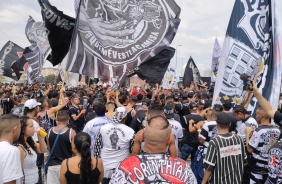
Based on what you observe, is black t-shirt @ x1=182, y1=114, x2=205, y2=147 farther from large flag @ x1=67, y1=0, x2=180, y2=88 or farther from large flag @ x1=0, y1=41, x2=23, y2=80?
large flag @ x1=0, y1=41, x2=23, y2=80

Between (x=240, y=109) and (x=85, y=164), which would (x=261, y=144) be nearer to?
(x=240, y=109)

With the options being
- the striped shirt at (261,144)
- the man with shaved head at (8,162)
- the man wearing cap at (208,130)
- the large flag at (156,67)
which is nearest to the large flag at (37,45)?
the large flag at (156,67)

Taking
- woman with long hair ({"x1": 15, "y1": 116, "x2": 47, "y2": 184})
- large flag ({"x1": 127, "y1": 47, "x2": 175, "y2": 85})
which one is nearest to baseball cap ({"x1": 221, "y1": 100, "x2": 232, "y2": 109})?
woman with long hair ({"x1": 15, "y1": 116, "x2": 47, "y2": 184})

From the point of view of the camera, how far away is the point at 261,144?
471cm

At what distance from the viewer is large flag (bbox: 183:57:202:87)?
64.0 feet

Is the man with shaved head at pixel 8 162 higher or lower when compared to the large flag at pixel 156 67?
lower

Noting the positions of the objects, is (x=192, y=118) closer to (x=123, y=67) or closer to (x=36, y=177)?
(x=123, y=67)

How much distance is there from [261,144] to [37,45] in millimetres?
11393

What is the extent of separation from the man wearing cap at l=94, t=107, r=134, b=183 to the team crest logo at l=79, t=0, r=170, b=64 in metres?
2.02

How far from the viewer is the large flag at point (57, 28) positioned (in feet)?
25.1

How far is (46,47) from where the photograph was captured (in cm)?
1301

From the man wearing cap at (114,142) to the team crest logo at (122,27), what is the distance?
2016mm

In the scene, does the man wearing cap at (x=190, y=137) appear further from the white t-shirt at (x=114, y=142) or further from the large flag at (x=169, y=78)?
the large flag at (x=169, y=78)

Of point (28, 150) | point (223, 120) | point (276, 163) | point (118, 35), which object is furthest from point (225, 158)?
point (118, 35)
